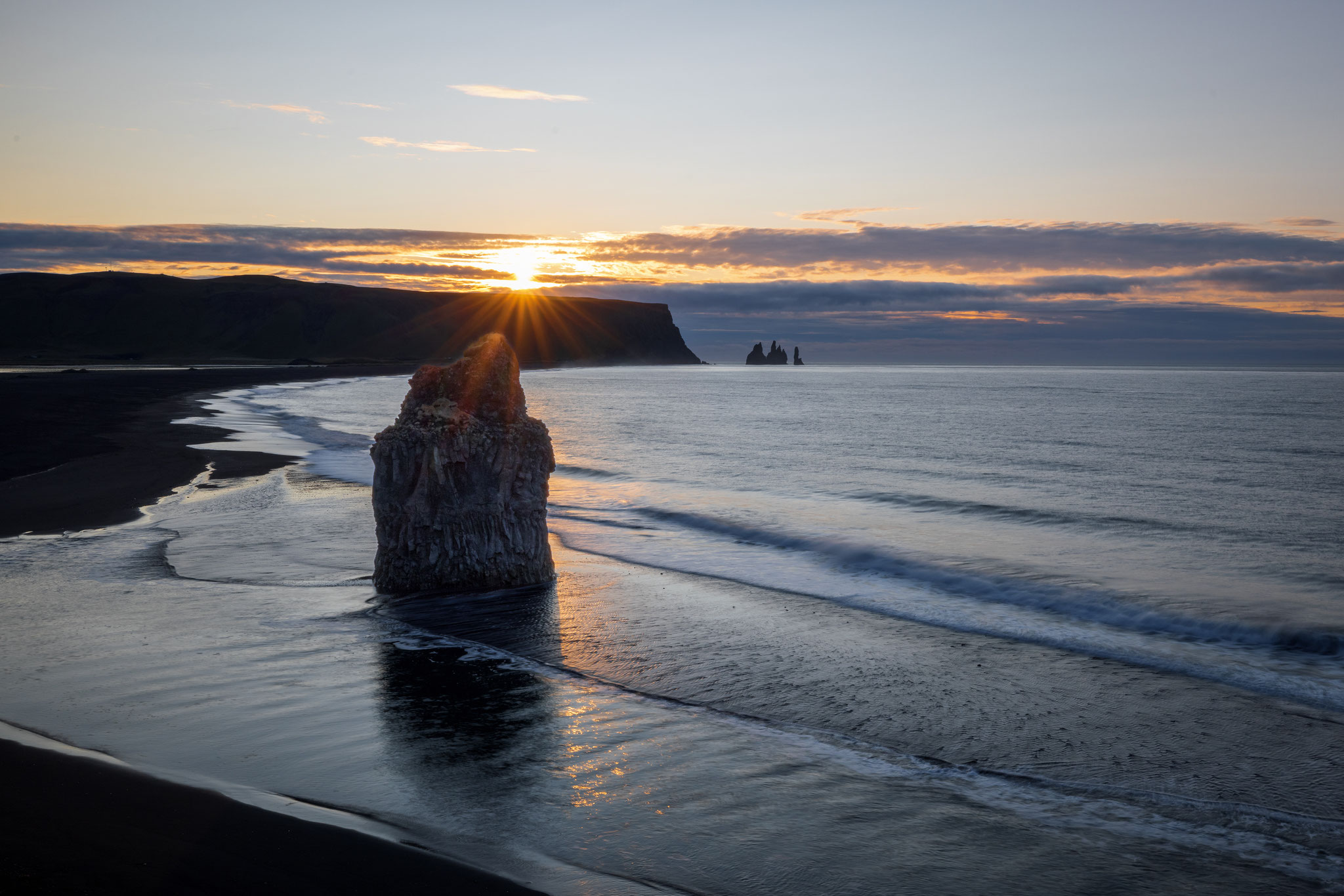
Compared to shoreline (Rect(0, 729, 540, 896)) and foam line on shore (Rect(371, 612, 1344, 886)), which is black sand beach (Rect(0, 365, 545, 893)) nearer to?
shoreline (Rect(0, 729, 540, 896))

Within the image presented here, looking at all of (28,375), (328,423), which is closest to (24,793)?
(328,423)

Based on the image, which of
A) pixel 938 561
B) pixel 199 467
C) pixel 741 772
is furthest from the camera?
pixel 199 467

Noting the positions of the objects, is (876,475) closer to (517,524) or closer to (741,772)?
(517,524)

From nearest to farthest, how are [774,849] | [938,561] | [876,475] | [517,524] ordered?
1. [774,849]
2. [517,524]
3. [938,561]
4. [876,475]

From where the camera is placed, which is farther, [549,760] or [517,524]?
[517,524]

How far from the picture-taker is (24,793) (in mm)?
4750

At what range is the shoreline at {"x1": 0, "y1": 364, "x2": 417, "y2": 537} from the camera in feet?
51.0

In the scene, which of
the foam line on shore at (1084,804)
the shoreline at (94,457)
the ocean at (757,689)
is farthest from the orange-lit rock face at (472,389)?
the shoreline at (94,457)

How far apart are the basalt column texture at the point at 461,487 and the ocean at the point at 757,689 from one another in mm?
446

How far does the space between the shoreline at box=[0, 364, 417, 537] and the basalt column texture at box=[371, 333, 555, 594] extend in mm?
7184

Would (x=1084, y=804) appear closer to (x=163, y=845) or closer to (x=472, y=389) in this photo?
(x=163, y=845)

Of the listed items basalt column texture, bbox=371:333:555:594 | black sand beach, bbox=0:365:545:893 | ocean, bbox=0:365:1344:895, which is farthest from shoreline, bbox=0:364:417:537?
black sand beach, bbox=0:365:545:893

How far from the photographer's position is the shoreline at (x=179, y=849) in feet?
12.8

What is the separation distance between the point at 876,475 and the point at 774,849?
20534 millimetres
